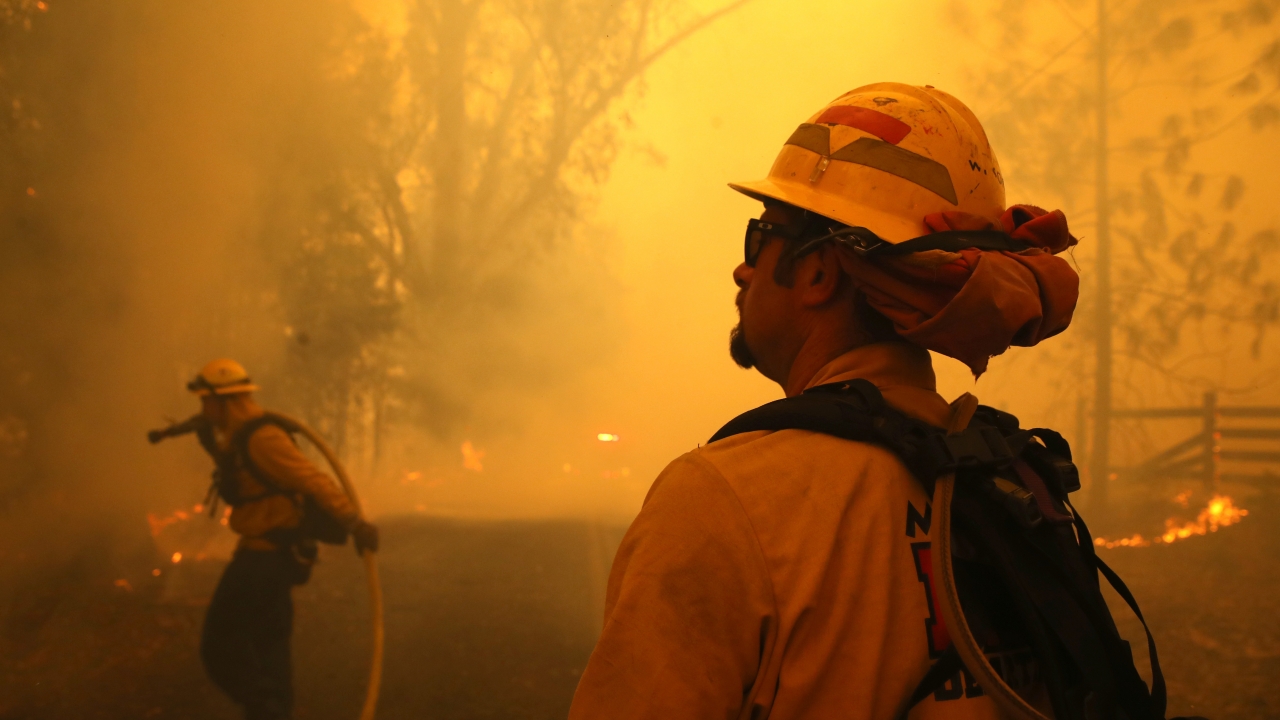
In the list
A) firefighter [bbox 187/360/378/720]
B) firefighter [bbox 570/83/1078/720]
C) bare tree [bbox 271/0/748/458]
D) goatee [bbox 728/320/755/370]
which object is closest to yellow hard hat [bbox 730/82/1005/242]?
firefighter [bbox 570/83/1078/720]

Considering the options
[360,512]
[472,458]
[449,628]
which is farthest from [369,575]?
[472,458]

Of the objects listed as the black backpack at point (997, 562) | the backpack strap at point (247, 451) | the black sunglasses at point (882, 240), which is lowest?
the backpack strap at point (247, 451)

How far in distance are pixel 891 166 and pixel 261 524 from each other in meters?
3.02

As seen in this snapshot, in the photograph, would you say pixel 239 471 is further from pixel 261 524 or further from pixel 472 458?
pixel 472 458

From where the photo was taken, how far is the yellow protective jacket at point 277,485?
333 cm

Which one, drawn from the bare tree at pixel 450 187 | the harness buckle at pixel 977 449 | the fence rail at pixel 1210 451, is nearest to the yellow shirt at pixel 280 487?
the bare tree at pixel 450 187

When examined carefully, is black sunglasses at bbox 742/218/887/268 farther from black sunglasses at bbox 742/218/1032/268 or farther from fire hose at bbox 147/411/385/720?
fire hose at bbox 147/411/385/720

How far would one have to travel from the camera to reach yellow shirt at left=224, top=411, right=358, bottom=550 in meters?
3.33

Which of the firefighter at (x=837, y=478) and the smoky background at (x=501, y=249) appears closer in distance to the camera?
the firefighter at (x=837, y=478)

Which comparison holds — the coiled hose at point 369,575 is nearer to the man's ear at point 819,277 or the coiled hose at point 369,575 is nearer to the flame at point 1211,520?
the man's ear at point 819,277

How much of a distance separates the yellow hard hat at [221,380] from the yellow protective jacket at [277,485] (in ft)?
0.33

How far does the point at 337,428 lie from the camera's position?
3635 millimetres

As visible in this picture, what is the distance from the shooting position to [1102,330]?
4145 mm

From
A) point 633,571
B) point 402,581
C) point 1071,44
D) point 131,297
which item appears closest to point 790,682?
point 633,571
